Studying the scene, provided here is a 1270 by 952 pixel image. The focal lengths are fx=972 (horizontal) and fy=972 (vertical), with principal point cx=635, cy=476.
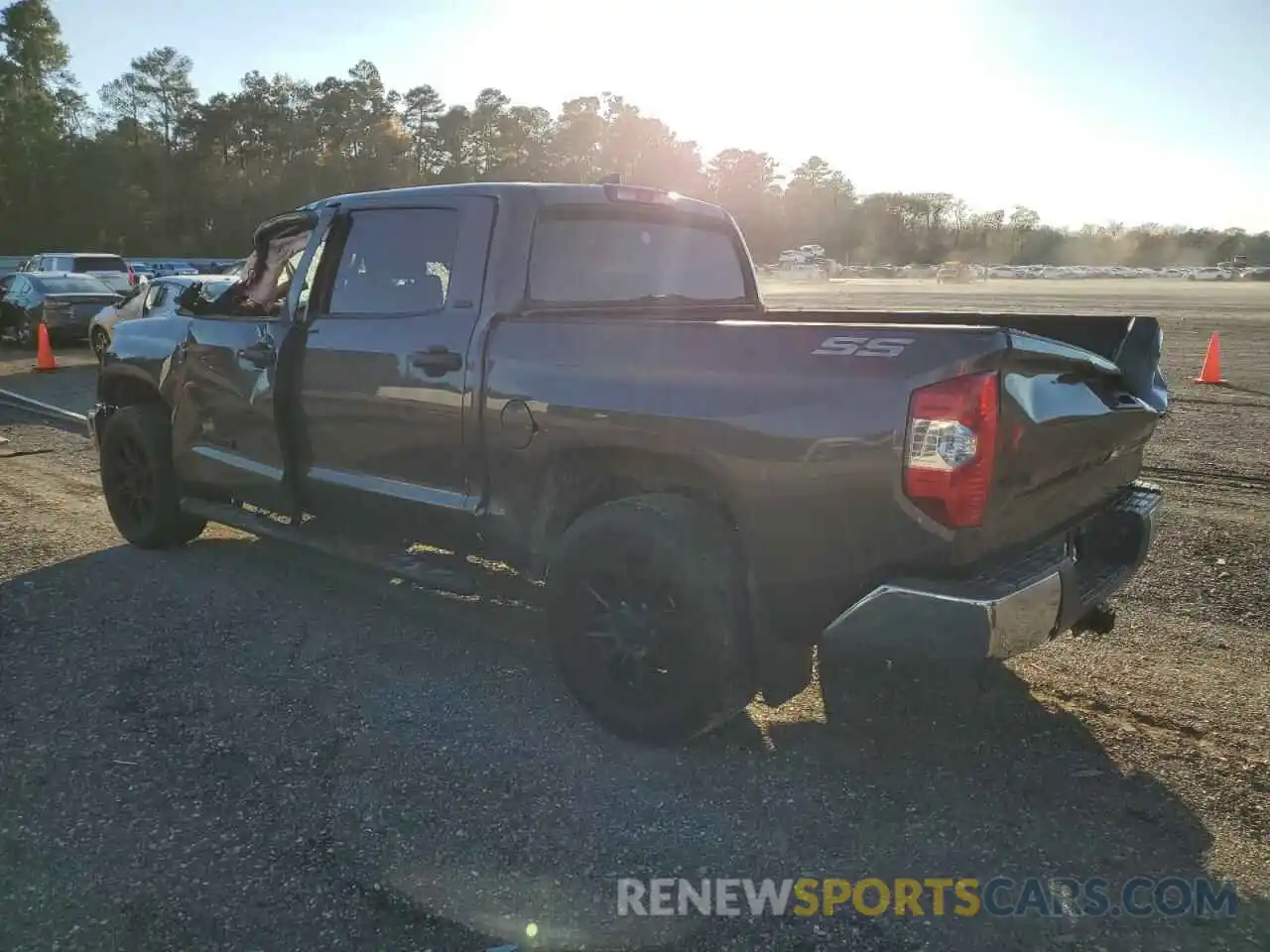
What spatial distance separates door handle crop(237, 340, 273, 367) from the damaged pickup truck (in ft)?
0.09

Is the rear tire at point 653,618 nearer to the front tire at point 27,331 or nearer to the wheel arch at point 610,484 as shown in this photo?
the wheel arch at point 610,484

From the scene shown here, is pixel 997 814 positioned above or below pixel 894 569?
below

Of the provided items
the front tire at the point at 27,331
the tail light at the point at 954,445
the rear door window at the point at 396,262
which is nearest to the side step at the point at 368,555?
the rear door window at the point at 396,262

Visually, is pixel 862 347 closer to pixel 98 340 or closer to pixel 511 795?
pixel 511 795

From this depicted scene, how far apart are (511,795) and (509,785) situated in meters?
0.07

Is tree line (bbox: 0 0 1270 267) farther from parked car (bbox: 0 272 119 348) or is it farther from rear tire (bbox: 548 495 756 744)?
rear tire (bbox: 548 495 756 744)

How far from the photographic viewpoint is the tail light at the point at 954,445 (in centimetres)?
267

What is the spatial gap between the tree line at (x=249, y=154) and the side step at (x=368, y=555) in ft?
194

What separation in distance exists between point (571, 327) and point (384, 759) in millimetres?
1642

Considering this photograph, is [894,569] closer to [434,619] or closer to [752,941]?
[752,941]

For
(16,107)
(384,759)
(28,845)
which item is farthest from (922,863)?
(16,107)

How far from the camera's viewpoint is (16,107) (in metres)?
67.1

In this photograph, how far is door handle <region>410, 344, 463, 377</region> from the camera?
379 cm

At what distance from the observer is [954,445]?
2684 millimetres
